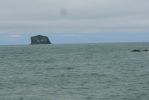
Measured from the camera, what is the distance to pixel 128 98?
36375mm

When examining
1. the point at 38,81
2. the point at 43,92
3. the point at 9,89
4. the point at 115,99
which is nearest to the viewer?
the point at 115,99

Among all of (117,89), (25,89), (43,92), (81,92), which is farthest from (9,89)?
(117,89)

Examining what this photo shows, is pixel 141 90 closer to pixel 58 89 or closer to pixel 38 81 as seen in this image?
pixel 58 89

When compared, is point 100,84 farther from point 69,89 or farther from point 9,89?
point 9,89

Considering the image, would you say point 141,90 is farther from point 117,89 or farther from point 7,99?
point 7,99

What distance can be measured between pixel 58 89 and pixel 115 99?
807 centimetres

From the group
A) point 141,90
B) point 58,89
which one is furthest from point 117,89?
point 58,89

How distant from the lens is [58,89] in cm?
4244

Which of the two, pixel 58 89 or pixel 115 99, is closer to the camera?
pixel 115 99

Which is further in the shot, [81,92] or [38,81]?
[38,81]

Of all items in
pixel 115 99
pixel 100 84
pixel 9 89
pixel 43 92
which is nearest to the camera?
pixel 115 99

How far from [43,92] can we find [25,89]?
3.15 m

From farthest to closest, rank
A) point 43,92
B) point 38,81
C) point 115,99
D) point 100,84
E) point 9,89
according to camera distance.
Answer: point 38,81 → point 100,84 → point 9,89 → point 43,92 → point 115,99

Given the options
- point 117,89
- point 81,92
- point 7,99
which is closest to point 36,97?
point 7,99
